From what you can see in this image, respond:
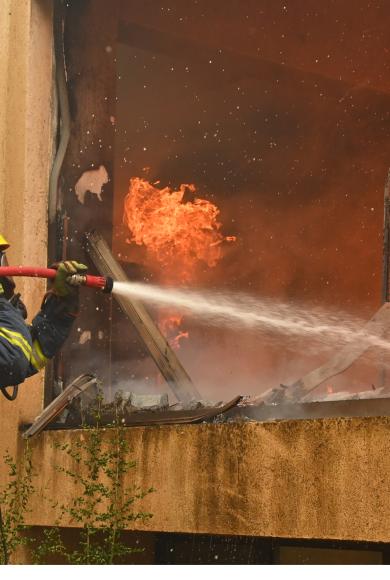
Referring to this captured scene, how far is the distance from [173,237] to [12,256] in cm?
165

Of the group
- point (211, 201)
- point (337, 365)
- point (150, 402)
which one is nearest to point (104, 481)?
point (150, 402)

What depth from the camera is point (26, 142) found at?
21.8ft

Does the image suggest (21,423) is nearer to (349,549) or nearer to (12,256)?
(12,256)

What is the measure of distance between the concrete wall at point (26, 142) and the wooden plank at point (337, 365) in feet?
6.60

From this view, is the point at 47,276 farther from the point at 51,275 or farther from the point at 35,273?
the point at 35,273

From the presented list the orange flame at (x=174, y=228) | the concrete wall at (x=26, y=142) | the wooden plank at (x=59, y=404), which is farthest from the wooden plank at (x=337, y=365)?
the orange flame at (x=174, y=228)

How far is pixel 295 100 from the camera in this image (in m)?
8.82

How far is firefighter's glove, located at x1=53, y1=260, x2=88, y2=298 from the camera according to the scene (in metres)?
4.85

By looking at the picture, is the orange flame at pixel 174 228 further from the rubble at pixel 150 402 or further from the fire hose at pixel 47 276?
the fire hose at pixel 47 276

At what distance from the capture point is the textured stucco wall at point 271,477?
12.7 feet

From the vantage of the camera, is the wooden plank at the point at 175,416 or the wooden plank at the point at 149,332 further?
the wooden plank at the point at 149,332

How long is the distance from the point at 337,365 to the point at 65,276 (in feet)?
4.54

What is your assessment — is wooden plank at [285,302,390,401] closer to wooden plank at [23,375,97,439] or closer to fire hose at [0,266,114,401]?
fire hose at [0,266,114,401]

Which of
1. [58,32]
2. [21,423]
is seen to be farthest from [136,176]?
[21,423]
